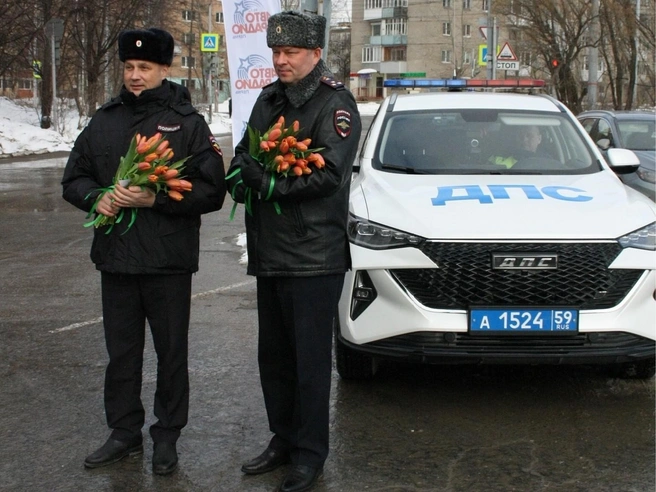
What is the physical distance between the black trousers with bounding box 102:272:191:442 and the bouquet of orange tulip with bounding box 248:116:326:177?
77cm

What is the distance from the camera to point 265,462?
4105mm

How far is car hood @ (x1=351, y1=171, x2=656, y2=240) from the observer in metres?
4.68

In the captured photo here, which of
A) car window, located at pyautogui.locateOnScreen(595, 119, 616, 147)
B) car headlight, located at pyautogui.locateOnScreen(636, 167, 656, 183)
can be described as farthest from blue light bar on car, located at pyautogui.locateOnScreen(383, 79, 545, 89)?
car window, located at pyautogui.locateOnScreen(595, 119, 616, 147)

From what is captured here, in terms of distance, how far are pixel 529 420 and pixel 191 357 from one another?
2.25 metres

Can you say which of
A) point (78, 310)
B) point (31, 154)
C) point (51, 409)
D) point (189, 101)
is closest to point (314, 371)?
point (189, 101)

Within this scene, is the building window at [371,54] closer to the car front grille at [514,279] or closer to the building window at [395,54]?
the building window at [395,54]

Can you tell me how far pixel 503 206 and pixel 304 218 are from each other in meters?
A: 1.50

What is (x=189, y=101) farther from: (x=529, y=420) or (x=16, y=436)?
(x=529, y=420)

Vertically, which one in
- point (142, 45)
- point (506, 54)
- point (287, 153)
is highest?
point (506, 54)

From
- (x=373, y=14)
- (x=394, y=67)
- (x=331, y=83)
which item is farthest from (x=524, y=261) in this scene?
(x=373, y=14)

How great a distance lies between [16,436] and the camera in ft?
14.8

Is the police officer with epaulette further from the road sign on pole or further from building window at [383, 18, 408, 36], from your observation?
building window at [383, 18, 408, 36]

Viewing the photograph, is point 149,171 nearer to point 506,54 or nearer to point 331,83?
point 331,83

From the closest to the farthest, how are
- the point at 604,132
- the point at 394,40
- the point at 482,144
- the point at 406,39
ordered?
the point at 482,144 → the point at 604,132 → the point at 406,39 → the point at 394,40
